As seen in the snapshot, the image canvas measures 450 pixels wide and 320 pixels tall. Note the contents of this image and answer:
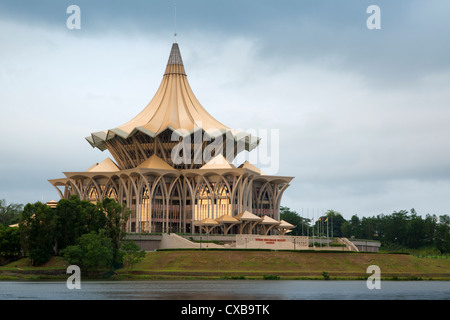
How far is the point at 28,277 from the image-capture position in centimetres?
7056

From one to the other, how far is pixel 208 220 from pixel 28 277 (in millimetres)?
31166

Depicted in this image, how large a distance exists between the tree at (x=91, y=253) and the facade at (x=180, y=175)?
27378mm

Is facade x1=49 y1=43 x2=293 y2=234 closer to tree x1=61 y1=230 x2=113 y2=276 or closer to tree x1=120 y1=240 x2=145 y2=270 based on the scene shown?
tree x1=120 y1=240 x2=145 y2=270

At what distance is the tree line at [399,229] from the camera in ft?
417

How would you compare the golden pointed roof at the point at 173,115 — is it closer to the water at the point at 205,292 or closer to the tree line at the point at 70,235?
the tree line at the point at 70,235

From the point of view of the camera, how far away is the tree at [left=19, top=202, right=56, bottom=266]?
244ft

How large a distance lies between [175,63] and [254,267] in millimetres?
44936

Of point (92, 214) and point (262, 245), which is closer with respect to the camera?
point (92, 214)

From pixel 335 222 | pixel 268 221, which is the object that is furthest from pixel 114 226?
pixel 335 222

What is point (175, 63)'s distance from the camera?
111125 mm

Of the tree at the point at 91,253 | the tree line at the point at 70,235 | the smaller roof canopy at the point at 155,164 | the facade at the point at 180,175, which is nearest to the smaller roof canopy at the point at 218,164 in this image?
the facade at the point at 180,175
